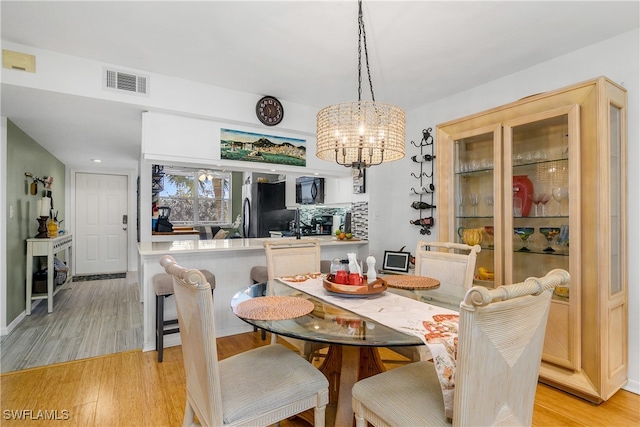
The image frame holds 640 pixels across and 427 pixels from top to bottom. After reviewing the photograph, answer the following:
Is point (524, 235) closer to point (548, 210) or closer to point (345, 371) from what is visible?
point (548, 210)

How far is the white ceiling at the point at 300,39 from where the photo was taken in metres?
1.97

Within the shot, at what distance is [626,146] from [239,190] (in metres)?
6.97

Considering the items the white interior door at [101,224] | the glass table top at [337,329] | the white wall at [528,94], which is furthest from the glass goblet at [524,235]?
the white interior door at [101,224]

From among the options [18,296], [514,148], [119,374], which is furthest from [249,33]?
[18,296]

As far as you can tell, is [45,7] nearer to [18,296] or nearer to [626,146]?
[18,296]

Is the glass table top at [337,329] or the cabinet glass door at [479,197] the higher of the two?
the cabinet glass door at [479,197]

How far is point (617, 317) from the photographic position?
2133 mm

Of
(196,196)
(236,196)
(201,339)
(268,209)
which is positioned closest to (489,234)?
(201,339)

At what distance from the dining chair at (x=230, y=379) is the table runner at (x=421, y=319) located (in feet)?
1.24

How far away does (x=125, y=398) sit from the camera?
6.89 ft

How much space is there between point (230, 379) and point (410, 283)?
3.95 feet

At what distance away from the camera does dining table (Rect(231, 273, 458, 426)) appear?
4.03 feet

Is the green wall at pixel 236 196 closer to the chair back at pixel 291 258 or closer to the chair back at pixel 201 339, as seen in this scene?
the chair back at pixel 291 258

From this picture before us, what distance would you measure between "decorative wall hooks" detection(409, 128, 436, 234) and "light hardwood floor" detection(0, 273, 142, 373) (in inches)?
118
